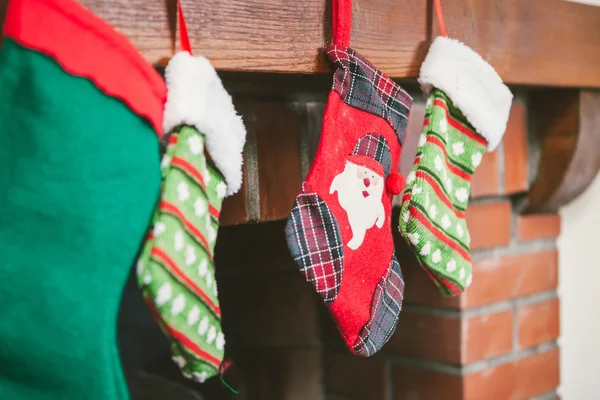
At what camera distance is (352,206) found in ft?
2.33

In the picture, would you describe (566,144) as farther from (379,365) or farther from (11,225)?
(11,225)

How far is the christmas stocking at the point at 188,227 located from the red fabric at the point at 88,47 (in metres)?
0.03

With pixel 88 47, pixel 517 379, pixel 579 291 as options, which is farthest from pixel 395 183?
pixel 579 291

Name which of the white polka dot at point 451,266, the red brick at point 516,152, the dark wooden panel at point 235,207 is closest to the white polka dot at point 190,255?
the dark wooden panel at point 235,207

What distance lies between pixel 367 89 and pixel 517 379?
0.73 meters

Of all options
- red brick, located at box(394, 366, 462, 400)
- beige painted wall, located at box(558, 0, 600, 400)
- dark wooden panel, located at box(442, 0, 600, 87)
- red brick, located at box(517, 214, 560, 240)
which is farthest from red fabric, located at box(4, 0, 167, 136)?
beige painted wall, located at box(558, 0, 600, 400)

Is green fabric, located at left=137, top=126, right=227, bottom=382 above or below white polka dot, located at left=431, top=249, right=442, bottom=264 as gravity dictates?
above

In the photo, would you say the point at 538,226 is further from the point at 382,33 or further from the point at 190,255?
the point at 190,255

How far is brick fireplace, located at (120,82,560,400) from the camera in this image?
109cm

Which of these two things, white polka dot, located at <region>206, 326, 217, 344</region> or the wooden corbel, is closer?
white polka dot, located at <region>206, 326, 217, 344</region>

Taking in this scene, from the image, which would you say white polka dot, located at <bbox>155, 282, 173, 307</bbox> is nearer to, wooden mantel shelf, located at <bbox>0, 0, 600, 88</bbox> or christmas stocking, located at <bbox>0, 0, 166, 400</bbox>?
christmas stocking, located at <bbox>0, 0, 166, 400</bbox>

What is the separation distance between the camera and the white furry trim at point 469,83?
31.7 inches

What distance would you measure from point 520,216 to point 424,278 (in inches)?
10.0

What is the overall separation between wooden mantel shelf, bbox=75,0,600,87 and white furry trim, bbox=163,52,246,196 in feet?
0.13
